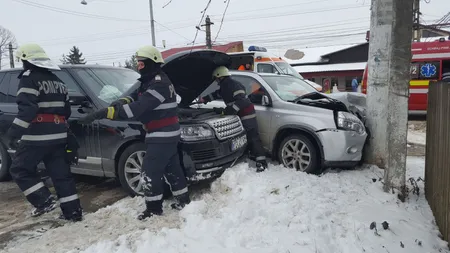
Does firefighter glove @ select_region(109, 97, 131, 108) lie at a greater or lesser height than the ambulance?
lesser

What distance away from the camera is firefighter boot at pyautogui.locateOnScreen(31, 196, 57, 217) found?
4.22m

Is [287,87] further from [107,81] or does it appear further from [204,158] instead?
[107,81]

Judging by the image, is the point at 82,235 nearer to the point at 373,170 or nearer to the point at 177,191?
the point at 177,191

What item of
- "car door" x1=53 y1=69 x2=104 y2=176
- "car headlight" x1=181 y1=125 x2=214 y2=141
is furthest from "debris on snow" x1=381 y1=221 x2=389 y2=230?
"car door" x1=53 y1=69 x2=104 y2=176

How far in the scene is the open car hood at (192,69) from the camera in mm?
4627

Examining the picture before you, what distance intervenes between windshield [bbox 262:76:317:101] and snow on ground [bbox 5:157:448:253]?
176 cm

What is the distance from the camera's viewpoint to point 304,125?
5320 mm

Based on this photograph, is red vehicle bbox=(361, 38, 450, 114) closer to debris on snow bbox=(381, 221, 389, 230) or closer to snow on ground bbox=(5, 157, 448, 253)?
snow on ground bbox=(5, 157, 448, 253)

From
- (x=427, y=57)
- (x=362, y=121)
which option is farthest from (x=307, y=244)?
(x=427, y=57)

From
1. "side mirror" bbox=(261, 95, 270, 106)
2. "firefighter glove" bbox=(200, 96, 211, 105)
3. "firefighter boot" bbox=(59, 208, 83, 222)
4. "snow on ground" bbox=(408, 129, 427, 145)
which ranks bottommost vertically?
"snow on ground" bbox=(408, 129, 427, 145)

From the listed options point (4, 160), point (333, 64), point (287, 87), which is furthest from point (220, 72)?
point (333, 64)

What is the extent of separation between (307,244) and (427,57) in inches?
451

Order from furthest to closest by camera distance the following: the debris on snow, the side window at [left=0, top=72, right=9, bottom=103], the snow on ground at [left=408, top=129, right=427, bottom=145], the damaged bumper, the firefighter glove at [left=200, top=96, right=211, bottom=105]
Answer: the snow on ground at [left=408, top=129, right=427, bottom=145]
the firefighter glove at [left=200, top=96, right=211, bottom=105]
the side window at [left=0, top=72, right=9, bottom=103]
the damaged bumper
the debris on snow

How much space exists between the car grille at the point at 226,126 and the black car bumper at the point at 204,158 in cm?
11
